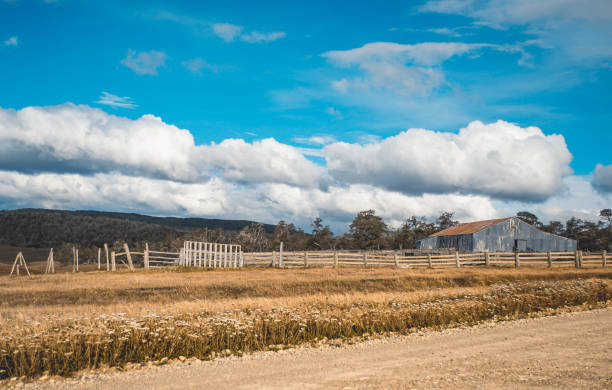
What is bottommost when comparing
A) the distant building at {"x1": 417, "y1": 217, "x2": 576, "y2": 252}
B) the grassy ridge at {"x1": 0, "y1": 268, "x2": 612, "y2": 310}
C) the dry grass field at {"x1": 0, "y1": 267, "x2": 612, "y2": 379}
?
the grassy ridge at {"x1": 0, "y1": 268, "x2": 612, "y2": 310}

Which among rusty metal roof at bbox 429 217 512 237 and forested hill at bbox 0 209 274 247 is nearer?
rusty metal roof at bbox 429 217 512 237

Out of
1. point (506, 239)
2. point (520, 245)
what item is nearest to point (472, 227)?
point (506, 239)

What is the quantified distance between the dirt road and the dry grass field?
0.91 metres

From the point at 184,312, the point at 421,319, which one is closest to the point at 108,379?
the point at 184,312

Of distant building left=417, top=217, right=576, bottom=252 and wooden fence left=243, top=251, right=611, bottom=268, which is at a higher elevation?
distant building left=417, top=217, right=576, bottom=252

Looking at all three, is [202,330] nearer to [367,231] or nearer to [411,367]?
[411,367]

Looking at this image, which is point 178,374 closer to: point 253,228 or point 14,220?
point 253,228

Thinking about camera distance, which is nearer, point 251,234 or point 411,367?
point 411,367

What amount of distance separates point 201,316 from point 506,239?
167 ft

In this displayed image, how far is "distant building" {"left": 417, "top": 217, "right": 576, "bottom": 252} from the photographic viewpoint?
54188 mm

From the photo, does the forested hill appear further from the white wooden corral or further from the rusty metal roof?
the white wooden corral

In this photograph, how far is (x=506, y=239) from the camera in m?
55.0

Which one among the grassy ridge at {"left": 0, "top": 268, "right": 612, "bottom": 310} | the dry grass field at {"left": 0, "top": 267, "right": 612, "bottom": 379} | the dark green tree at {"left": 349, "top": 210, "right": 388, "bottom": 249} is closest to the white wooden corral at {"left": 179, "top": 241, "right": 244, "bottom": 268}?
the grassy ridge at {"left": 0, "top": 268, "right": 612, "bottom": 310}

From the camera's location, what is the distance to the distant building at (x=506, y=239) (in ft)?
178
